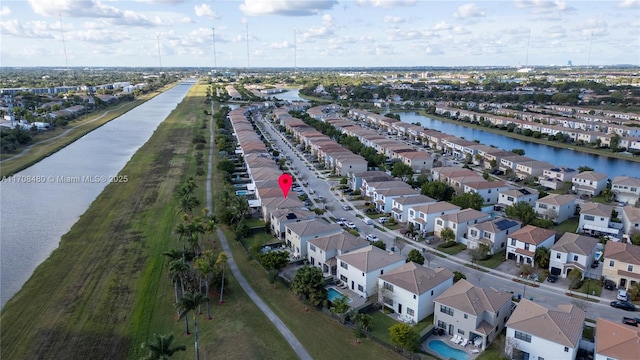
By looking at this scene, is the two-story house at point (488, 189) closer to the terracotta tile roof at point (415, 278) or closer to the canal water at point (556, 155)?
the terracotta tile roof at point (415, 278)

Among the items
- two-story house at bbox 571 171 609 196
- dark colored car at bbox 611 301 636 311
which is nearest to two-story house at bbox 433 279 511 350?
dark colored car at bbox 611 301 636 311

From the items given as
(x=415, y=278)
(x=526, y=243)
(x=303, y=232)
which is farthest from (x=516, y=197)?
(x=303, y=232)

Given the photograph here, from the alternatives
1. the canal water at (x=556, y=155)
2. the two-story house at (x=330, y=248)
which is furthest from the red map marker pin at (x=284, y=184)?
the canal water at (x=556, y=155)

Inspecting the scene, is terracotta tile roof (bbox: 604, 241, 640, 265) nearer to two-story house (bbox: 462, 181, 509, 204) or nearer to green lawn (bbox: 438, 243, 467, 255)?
green lawn (bbox: 438, 243, 467, 255)

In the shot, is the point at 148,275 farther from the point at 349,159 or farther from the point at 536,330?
the point at 349,159

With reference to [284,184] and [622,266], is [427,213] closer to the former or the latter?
[622,266]

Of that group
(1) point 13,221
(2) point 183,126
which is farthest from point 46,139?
(1) point 13,221
